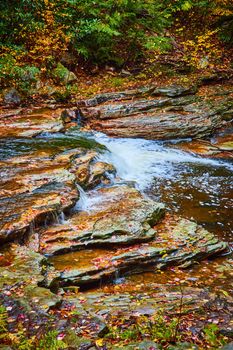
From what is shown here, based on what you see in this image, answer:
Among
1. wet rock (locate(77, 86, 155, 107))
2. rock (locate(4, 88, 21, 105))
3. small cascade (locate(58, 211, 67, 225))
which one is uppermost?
rock (locate(4, 88, 21, 105))

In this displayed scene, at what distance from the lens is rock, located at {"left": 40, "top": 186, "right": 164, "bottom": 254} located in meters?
6.34

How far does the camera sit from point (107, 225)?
22.1ft

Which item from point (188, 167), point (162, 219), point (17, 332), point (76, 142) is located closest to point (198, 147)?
point (188, 167)

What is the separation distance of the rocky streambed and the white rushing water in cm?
4

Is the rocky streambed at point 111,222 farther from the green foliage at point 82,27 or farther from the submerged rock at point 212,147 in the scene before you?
the green foliage at point 82,27

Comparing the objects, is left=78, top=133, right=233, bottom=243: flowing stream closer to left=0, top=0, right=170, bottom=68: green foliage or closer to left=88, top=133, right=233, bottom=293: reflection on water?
left=88, top=133, right=233, bottom=293: reflection on water

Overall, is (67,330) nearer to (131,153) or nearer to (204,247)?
(204,247)

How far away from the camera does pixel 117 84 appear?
1520 cm

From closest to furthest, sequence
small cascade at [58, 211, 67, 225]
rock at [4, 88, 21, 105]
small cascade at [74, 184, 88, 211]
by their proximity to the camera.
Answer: small cascade at [58, 211, 67, 225] < small cascade at [74, 184, 88, 211] < rock at [4, 88, 21, 105]

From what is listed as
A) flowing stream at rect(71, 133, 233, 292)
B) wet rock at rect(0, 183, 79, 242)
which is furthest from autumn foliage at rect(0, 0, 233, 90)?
wet rock at rect(0, 183, 79, 242)

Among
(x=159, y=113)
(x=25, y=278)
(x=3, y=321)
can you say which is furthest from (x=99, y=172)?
(x=3, y=321)

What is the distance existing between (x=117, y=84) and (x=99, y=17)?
3.22m

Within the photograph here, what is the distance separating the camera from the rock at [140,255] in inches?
226

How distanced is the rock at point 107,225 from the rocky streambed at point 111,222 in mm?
20
